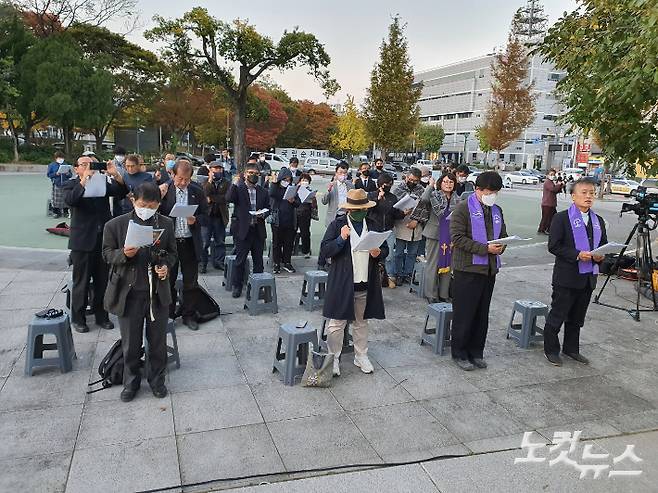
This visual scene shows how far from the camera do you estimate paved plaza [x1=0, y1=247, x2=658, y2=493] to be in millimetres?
3121

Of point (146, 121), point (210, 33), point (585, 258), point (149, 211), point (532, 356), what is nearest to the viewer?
point (149, 211)

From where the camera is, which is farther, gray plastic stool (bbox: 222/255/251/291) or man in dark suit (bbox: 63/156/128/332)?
gray plastic stool (bbox: 222/255/251/291)

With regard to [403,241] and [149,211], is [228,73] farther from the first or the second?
[149,211]

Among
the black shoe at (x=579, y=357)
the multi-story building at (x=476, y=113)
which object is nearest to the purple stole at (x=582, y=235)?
the black shoe at (x=579, y=357)

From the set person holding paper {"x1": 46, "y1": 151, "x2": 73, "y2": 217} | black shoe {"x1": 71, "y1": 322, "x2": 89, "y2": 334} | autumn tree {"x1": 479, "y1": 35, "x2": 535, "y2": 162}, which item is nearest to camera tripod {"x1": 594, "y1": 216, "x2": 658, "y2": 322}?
black shoe {"x1": 71, "y1": 322, "x2": 89, "y2": 334}

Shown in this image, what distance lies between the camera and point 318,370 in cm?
427

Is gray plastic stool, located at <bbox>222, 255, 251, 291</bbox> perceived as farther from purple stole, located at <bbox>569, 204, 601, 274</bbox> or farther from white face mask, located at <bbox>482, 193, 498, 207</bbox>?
purple stole, located at <bbox>569, 204, 601, 274</bbox>

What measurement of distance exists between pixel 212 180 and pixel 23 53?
31276 millimetres

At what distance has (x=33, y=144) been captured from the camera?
3641 cm

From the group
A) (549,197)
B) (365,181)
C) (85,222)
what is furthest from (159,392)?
(549,197)

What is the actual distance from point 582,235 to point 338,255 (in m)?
2.33

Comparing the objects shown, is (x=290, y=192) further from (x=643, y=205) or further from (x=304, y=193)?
(x=643, y=205)

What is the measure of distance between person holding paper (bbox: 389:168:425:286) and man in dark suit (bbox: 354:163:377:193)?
1913 mm

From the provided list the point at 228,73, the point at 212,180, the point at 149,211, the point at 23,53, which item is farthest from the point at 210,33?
the point at 149,211
